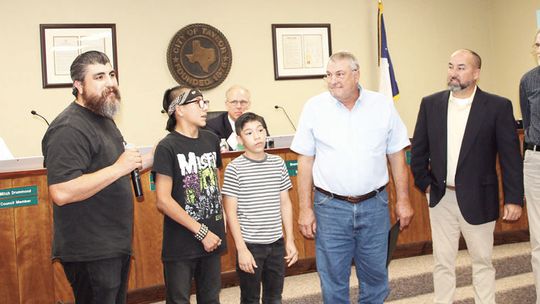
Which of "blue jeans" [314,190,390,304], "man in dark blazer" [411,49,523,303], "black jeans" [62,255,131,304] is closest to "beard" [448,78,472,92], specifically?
"man in dark blazer" [411,49,523,303]

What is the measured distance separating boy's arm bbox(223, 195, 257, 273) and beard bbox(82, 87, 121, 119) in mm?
863

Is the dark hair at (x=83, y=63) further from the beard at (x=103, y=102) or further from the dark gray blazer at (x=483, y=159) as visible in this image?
the dark gray blazer at (x=483, y=159)

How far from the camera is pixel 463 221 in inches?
133

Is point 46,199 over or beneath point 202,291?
over

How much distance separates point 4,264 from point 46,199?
1.41ft

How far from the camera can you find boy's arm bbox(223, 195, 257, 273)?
2898mm

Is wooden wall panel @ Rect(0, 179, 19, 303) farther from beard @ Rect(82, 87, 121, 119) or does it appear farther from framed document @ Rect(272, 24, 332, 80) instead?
framed document @ Rect(272, 24, 332, 80)

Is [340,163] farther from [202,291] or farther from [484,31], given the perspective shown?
[484,31]

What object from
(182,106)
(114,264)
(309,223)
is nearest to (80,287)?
(114,264)

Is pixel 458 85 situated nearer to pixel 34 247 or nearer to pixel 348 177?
pixel 348 177

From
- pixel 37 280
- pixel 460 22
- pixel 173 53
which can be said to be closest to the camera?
pixel 37 280

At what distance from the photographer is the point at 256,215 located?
3.00 meters

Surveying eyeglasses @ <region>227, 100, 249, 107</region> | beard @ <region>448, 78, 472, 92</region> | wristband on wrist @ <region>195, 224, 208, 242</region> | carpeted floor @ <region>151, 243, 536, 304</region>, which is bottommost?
carpeted floor @ <region>151, 243, 536, 304</region>

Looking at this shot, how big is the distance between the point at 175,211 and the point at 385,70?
181 inches
